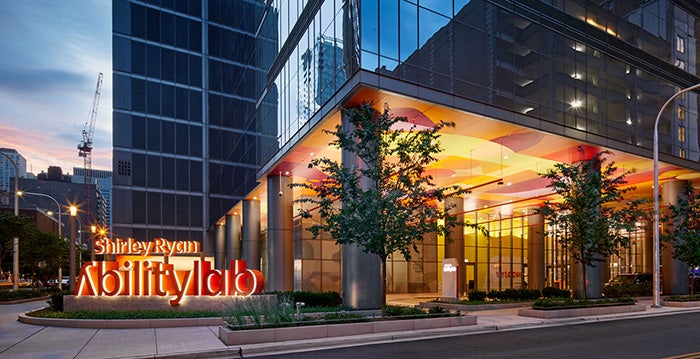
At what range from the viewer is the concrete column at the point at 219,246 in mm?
57375

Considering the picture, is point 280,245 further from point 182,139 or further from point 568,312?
point 182,139

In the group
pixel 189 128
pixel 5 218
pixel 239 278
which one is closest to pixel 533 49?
pixel 239 278

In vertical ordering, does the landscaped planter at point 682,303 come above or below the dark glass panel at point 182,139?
below

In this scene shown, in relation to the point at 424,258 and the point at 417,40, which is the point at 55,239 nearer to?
the point at 424,258

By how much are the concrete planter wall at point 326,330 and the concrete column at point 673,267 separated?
2672 centimetres

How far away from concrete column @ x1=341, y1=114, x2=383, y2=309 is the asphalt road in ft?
17.7

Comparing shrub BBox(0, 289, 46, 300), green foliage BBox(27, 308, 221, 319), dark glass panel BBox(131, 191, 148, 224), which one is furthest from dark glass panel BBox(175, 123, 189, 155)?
green foliage BBox(27, 308, 221, 319)

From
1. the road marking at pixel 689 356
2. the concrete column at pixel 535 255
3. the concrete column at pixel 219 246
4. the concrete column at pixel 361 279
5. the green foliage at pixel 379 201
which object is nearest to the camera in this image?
the road marking at pixel 689 356

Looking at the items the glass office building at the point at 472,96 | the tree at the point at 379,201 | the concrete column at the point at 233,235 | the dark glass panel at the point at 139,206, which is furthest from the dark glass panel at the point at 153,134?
the tree at the point at 379,201

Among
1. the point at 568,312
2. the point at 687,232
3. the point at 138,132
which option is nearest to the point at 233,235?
the point at 138,132

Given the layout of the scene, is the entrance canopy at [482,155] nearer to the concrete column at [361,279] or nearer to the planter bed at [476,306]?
the concrete column at [361,279]

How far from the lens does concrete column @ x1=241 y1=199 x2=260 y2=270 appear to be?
42.2m

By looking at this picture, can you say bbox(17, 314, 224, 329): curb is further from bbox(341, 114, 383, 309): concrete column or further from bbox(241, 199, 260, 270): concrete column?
bbox(241, 199, 260, 270): concrete column

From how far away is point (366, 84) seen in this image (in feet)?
64.9
